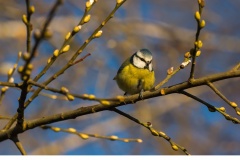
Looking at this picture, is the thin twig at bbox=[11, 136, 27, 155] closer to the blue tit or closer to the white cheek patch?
the blue tit

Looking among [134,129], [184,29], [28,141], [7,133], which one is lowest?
[7,133]

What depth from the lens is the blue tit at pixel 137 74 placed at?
2449 mm

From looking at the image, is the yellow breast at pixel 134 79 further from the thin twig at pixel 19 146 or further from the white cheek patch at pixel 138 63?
the thin twig at pixel 19 146

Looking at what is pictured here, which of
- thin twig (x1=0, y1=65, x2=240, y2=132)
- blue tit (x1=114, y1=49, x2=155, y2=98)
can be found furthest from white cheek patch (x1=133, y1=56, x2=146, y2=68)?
thin twig (x1=0, y1=65, x2=240, y2=132)

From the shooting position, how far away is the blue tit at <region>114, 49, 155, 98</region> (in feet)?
8.04

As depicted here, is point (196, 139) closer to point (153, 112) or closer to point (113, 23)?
point (153, 112)

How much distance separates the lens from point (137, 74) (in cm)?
250

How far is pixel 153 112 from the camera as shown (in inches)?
195

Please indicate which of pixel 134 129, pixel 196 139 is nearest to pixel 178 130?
pixel 196 139

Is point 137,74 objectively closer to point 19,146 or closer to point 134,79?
point 134,79

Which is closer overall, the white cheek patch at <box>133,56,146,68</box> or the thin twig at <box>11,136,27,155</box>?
the thin twig at <box>11,136,27,155</box>

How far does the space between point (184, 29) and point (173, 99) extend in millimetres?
761

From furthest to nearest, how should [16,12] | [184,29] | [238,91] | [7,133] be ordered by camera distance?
1. [238,91]
2. [184,29]
3. [16,12]
4. [7,133]

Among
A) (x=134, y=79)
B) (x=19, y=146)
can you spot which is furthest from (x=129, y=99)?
(x=134, y=79)
